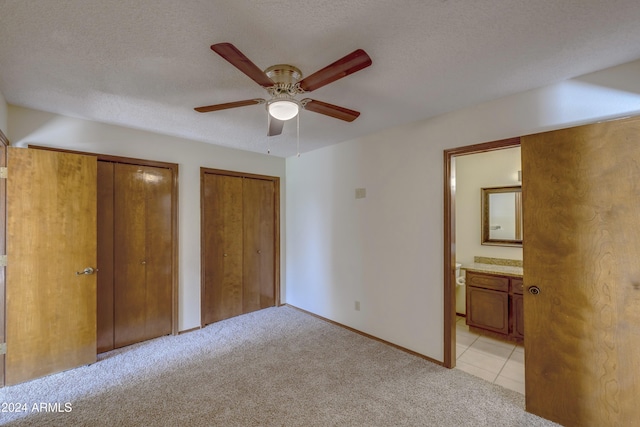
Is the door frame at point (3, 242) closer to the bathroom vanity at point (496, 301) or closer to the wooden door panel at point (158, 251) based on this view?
the wooden door panel at point (158, 251)

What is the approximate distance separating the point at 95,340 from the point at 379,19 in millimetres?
3586

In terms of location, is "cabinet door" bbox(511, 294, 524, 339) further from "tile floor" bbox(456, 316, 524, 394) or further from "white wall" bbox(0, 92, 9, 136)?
"white wall" bbox(0, 92, 9, 136)

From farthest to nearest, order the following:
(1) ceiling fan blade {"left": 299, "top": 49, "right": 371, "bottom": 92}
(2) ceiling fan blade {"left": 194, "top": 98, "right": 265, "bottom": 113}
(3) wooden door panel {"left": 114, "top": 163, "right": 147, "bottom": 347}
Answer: (3) wooden door panel {"left": 114, "top": 163, "right": 147, "bottom": 347}
(2) ceiling fan blade {"left": 194, "top": 98, "right": 265, "bottom": 113}
(1) ceiling fan blade {"left": 299, "top": 49, "right": 371, "bottom": 92}

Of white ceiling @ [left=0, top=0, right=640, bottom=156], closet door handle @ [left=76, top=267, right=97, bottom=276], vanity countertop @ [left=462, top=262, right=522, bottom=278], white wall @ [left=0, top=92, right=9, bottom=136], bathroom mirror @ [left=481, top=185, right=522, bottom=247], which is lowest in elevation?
vanity countertop @ [left=462, top=262, right=522, bottom=278]

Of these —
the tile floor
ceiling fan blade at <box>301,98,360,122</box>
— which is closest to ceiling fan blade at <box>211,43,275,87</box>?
ceiling fan blade at <box>301,98,360,122</box>

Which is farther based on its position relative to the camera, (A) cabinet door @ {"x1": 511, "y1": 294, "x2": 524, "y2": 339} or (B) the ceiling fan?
(A) cabinet door @ {"x1": 511, "y1": 294, "x2": 524, "y2": 339}

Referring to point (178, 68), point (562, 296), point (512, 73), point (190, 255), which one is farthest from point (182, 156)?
point (562, 296)

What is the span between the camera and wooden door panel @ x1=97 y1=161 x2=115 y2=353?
117 inches

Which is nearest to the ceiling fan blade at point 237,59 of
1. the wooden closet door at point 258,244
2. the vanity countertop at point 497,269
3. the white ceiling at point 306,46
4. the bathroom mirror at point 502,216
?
the white ceiling at point 306,46

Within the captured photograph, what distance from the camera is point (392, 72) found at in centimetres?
194

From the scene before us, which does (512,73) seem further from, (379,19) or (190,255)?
(190,255)

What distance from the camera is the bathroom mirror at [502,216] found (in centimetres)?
367

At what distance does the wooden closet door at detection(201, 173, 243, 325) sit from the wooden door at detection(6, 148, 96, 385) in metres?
1.25

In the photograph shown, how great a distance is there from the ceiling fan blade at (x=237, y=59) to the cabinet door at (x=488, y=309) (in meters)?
3.37
